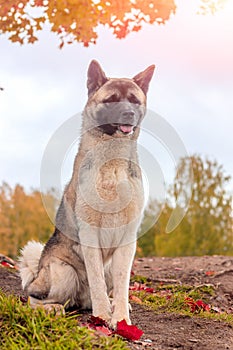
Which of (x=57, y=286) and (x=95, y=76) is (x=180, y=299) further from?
(x=95, y=76)

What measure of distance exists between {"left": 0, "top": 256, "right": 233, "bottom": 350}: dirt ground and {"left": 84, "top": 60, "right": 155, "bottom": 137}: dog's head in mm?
1895

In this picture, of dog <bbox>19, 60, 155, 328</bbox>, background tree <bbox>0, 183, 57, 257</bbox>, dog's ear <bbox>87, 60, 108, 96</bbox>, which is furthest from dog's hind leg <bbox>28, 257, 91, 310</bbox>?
background tree <bbox>0, 183, 57, 257</bbox>

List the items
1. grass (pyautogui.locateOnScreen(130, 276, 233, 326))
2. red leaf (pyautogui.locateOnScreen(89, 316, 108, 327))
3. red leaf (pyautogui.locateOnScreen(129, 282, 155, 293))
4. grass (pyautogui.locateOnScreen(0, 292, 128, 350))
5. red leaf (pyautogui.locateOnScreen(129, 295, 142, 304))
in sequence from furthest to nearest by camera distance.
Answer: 1. red leaf (pyautogui.locateOnScreen(129, 282, 155, 293))
2. red leaf (pyautogui.locateOnScreen(129, 295, 142, 304))
3. grass (pyautogui.locateOnScreen(130, 276, 233, 326))
4. red leaf (pyautogui.locateOnScreen(89, 316, 108, 327))
5. grass (pyautogui.locateOnScreen(0, 292, 128, 350))

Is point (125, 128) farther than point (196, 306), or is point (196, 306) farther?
point (196, 306)

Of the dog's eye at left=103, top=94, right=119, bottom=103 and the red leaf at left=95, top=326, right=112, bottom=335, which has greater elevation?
the dog's eye at left=103, top=94, right=119, bottom=103

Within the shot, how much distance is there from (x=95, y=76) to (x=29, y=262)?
7.26 feet

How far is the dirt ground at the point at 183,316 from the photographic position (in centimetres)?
519

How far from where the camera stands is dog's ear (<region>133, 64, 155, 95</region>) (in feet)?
17.8

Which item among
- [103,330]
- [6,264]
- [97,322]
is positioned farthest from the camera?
[6,264]

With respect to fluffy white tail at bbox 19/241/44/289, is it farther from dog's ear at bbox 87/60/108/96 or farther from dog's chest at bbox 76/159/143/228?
dog's ear at bbox 87/60/108/96

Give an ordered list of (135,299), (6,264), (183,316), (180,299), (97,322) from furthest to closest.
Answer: (6,264) < (135,299) < (180,299) < (183,316) < (97,322)

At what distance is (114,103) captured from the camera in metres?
5.11

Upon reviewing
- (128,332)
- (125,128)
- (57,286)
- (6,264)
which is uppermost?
(125,128)

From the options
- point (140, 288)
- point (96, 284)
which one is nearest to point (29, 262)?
point (96, 284)
